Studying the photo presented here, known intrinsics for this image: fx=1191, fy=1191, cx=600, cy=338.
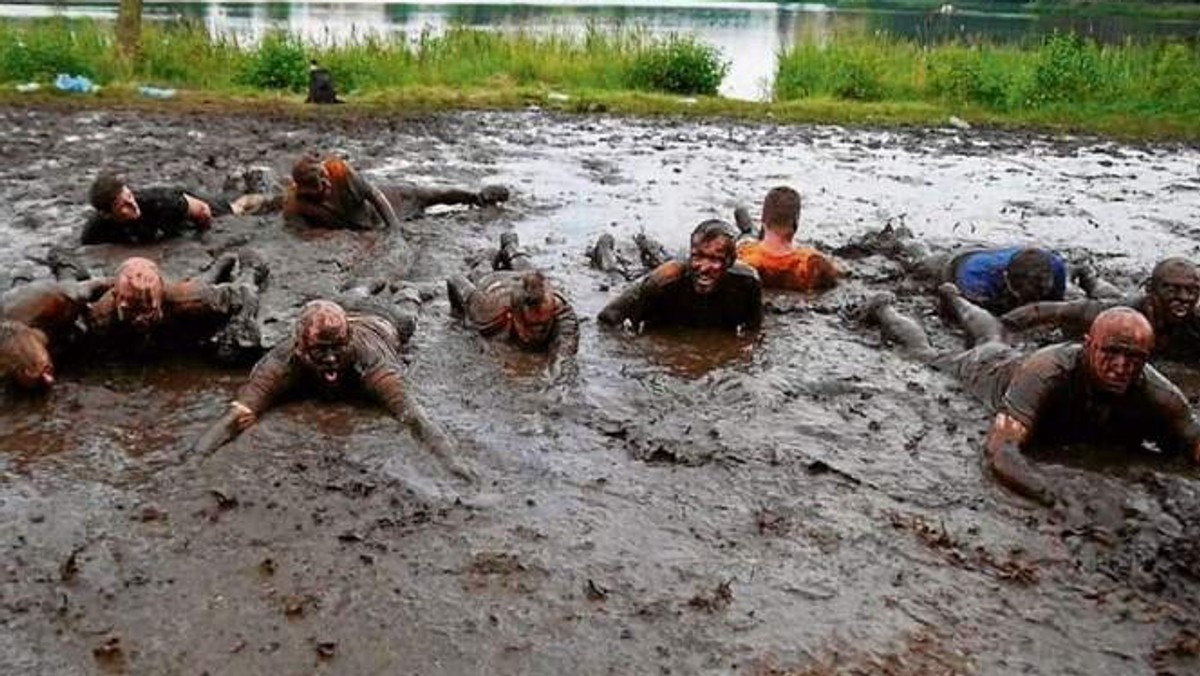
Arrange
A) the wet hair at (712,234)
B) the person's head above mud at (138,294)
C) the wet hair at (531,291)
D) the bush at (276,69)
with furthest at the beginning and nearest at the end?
the bush at (276,69) < the wet hair at (712,234) < the wet hair at (531,291) < the person's head above mud at (138,294)

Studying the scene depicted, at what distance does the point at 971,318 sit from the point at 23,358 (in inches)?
250

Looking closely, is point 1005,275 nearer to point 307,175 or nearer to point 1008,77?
point 307,175

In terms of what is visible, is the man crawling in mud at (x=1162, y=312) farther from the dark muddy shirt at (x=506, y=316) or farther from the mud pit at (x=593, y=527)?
the dark muddy shirt at (x=506, y=316)

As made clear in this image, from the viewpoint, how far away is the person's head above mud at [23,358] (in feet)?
23.1

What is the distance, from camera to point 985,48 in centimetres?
2475

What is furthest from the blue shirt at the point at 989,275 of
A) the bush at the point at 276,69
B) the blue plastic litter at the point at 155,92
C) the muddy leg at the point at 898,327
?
the bush at the point at 276,69

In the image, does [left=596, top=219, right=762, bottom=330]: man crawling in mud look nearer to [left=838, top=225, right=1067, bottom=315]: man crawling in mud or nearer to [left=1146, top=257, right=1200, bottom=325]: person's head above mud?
[left=838, top=225, right=1067, bottom=315]: man crawling in mud

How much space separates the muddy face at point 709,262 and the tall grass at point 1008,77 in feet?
50.7

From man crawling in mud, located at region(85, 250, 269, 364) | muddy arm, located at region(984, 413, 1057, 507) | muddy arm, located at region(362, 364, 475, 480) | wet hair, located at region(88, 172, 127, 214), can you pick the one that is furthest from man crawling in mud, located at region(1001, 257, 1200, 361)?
wet hair, located at region(88, 172, 127, 214)

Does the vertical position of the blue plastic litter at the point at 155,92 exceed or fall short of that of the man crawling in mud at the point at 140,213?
it exceeds it

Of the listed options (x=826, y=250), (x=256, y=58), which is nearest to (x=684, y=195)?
(x=826, y=250)

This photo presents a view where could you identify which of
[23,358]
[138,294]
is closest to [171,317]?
[138,294]

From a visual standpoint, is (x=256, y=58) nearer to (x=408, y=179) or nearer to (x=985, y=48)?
(x=408, y=179)

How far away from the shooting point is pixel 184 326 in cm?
797
